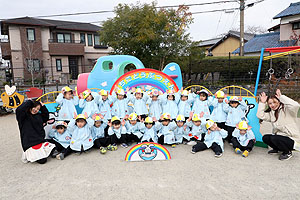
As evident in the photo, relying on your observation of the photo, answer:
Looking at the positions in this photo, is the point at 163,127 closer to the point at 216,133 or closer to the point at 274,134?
the point at 216,133

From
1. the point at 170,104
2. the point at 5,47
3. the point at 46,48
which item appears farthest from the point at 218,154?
the point at 5,47

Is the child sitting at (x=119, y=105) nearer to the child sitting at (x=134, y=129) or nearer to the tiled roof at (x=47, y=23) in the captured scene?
the child sitting at (x=134, y=129)

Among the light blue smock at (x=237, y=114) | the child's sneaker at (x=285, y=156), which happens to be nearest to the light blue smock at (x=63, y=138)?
the light blue smock at (x=237, y=114)

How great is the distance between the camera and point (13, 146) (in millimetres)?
5359

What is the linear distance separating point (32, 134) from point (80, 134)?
95 centimetres

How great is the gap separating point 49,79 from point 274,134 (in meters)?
17.2

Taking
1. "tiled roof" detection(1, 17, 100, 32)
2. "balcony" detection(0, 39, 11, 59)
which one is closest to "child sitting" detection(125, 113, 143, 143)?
"tiled roof" detection(1, 17, 100, 32)

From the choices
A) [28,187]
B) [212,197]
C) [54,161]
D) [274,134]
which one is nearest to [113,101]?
[54,161]

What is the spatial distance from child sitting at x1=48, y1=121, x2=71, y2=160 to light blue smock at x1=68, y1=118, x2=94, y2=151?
0.15 meters

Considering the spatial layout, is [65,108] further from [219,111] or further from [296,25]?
[296,25]

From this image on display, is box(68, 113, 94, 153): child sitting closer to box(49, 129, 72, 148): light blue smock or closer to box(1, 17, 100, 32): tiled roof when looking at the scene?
box(49, 129, 72, 148): light blue smock

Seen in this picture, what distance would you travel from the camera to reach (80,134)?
4.67 meters

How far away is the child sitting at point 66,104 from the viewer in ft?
17.4

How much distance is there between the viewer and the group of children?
467 cm
